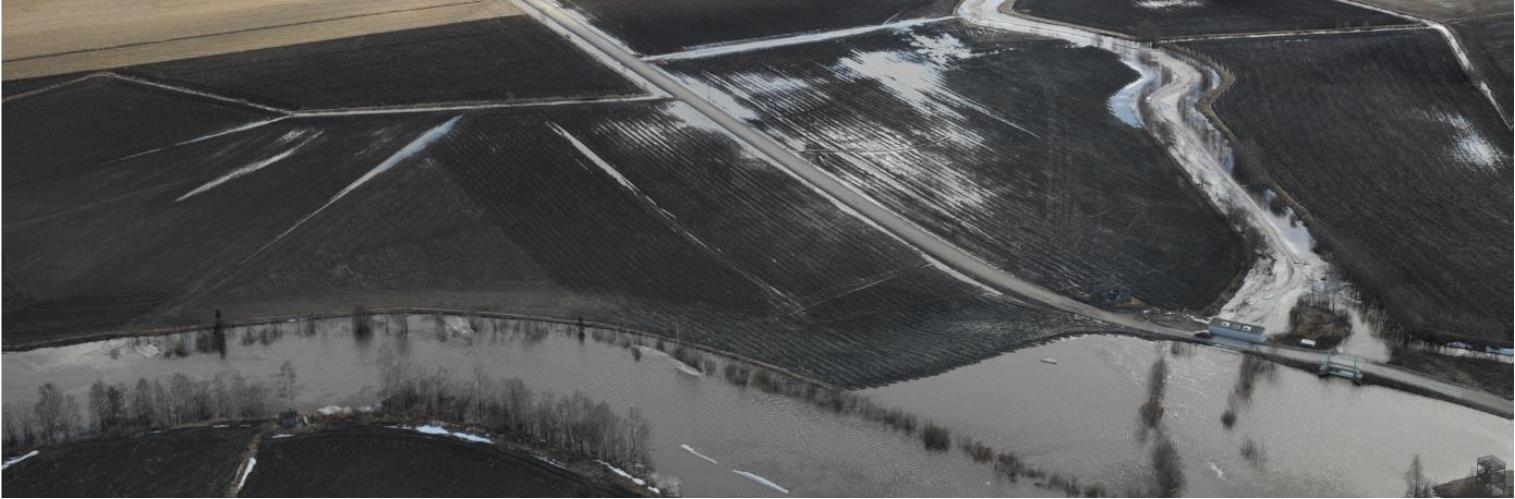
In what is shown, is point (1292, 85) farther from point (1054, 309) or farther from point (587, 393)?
point (587, 393)

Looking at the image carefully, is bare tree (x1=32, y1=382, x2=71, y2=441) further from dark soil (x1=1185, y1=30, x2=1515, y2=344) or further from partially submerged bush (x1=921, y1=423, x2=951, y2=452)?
dark soil (x1=1185, y1=30, x2=1515, y2=344)

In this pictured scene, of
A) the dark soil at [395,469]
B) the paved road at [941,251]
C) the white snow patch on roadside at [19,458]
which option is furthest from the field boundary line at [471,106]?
the white snow patch on roadside at [19,458]

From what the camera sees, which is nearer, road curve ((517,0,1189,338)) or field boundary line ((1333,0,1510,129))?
road curve ((517,0,1189,338))

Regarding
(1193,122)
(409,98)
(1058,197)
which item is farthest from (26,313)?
(1193,122)

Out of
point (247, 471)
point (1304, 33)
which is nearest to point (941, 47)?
point (1304, 33)

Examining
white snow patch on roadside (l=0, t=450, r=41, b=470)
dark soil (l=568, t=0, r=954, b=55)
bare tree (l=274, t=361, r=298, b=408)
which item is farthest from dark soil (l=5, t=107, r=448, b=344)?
dark soil (l=568, t=0, r=954, b=55)

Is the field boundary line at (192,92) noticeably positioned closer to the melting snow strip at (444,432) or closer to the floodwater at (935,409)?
the floodwater at (935,409)
